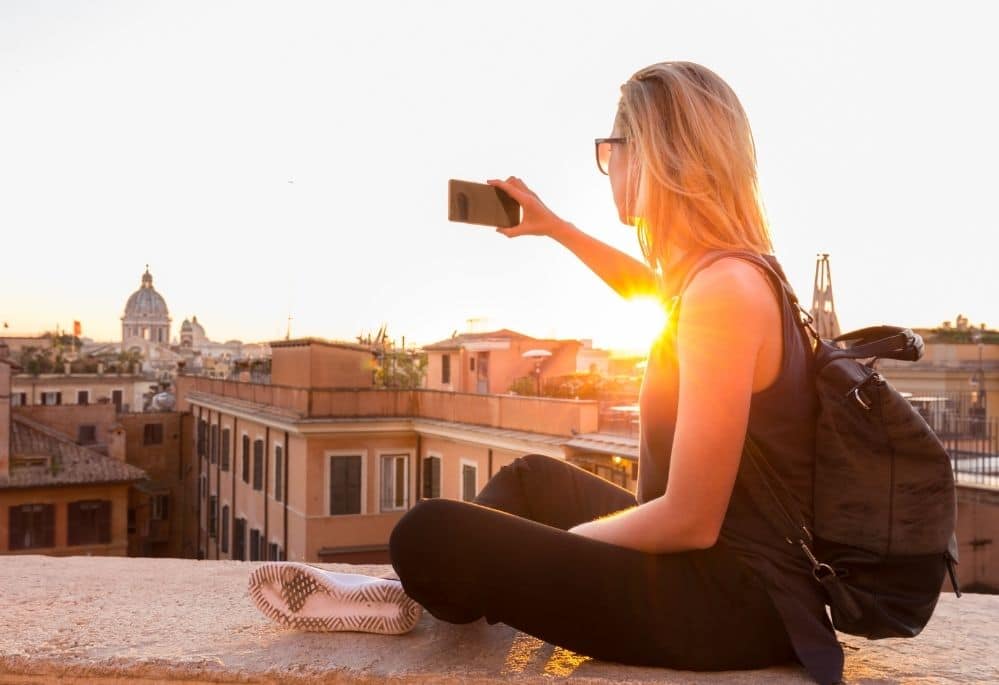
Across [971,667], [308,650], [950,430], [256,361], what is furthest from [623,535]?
[256,361]

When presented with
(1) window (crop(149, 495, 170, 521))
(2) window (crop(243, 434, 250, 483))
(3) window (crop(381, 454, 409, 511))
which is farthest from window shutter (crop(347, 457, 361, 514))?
(1) window (crop(149, 495, 170, 521))

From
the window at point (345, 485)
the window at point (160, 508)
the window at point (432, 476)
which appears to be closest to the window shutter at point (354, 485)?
the window at point (345, 485)

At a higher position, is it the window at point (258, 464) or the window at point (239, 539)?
the window at point (258, 464)

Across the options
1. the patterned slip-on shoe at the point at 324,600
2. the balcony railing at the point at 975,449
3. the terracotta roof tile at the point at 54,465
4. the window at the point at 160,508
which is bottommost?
the window at the point at 160,508

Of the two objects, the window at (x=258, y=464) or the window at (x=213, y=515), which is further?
the window at (x=213, y=515)

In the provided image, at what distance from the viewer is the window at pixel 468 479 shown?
19250 mm

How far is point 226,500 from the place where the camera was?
92.1 ft

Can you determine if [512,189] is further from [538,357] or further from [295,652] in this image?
[538,357]

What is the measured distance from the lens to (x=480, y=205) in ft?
8.37

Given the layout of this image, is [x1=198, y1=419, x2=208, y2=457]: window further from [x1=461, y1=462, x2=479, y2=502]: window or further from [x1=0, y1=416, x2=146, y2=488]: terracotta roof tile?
[x1=461, y1=462, x2=479, y2=502]: window

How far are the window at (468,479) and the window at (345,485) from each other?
3036mm

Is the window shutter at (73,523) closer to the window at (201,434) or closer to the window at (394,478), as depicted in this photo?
the window at (201,434)

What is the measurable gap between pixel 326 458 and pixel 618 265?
19.3m

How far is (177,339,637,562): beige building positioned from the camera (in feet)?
57.4
